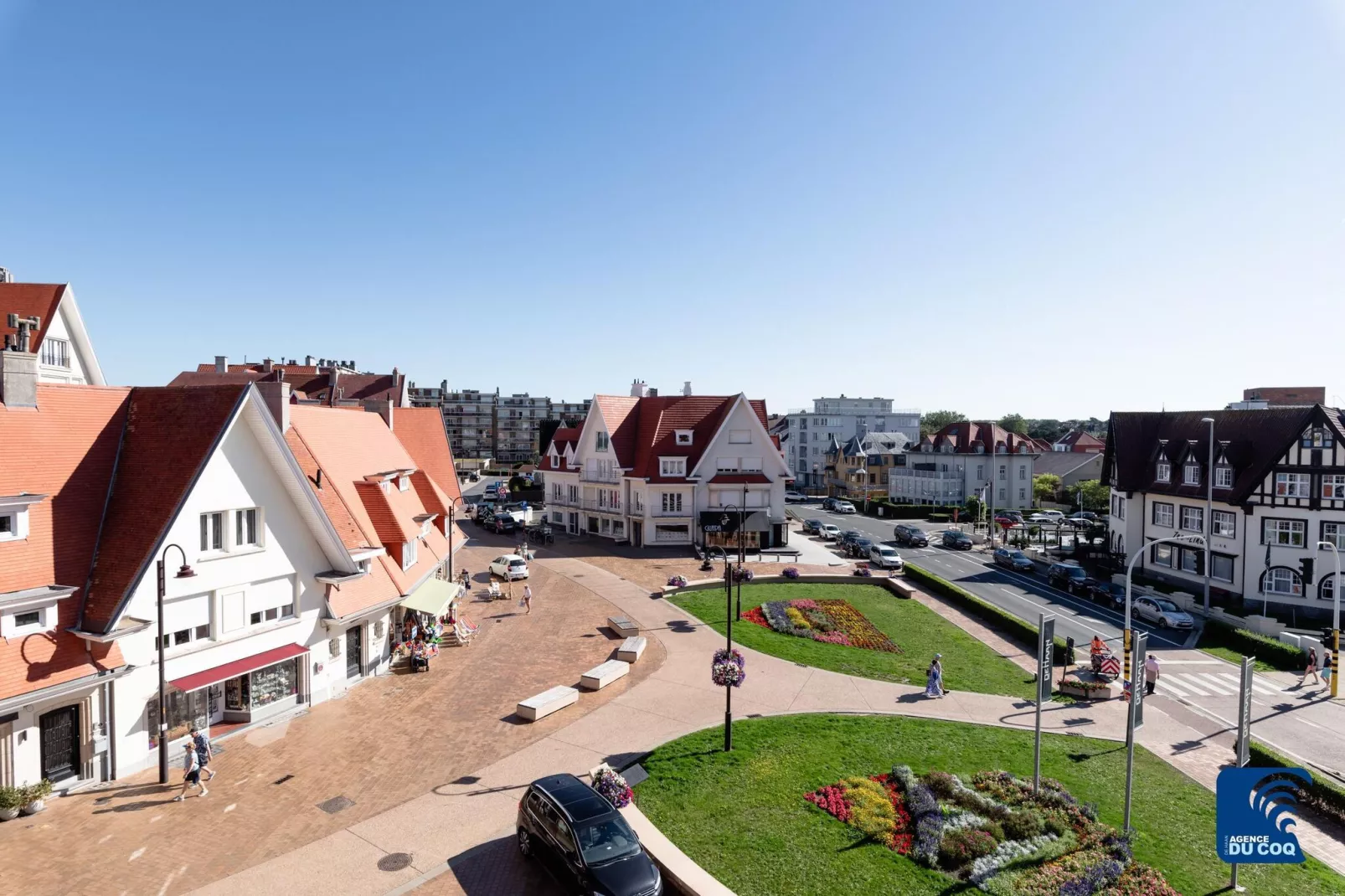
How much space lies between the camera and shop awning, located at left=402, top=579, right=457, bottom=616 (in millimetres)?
26109

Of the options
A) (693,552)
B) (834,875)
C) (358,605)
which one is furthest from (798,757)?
(693,552)

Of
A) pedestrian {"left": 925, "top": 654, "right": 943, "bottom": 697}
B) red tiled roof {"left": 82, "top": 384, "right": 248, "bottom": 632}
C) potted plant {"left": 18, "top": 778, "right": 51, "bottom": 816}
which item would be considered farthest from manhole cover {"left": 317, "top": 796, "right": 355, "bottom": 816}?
pedestrian {"left": 925, "top": 654, "right": 943, "bottom": 697}

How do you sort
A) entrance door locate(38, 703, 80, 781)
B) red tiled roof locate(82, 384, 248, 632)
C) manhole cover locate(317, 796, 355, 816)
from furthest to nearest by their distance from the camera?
1. red tiled roof locate(82, 384, 248, 632)
2. manhole cover locate(317, 796, 355, 816)
3. entrance door locate(38, 703, 80, 781)

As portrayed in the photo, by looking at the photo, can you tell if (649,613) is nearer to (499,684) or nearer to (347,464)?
(499,684)

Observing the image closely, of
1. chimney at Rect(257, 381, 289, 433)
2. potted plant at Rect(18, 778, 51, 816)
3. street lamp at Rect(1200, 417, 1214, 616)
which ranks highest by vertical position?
chimney at Rect(257, 381, 289, 433)

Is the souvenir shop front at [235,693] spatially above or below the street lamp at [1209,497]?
below

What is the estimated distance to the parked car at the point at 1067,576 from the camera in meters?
44.7

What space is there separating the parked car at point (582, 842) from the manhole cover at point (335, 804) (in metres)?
4.65

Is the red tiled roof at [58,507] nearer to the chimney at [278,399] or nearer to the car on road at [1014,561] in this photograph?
the chimney at [278,399]

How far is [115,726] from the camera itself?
17.0 m

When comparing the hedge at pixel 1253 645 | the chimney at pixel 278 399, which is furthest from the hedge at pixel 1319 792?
the chimney at pixel 278 399

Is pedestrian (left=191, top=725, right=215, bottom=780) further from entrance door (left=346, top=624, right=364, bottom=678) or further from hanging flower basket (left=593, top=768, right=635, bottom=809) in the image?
hanging flower basket (left=593, top=768, right=635, bottom=809)

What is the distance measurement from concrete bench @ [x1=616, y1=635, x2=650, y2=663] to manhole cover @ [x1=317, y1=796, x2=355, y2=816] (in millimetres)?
11877

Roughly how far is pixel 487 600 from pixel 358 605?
47.3 feet
